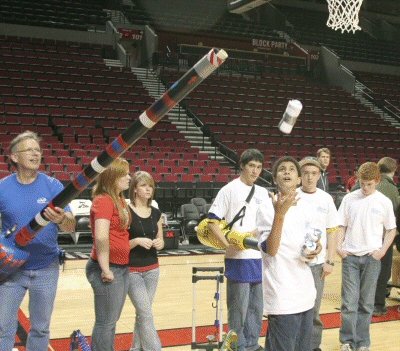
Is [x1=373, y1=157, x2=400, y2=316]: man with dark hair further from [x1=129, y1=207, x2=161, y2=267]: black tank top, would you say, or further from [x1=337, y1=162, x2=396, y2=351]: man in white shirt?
[x1=129, y1=207, x2=161, y2=267]: black tank top

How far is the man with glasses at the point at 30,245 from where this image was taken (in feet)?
11.0

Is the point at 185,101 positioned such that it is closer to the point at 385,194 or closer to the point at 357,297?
the point at 385,194

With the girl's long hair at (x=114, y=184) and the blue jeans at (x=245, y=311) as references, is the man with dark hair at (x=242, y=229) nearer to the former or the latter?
the blue jeans at (x=245, y=311)

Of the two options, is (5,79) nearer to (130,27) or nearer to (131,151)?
(131,151)

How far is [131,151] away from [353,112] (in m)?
10.3

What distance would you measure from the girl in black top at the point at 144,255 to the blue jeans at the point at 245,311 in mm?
611

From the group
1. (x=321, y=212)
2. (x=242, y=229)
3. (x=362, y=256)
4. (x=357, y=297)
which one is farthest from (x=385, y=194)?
(x=242, y=229)

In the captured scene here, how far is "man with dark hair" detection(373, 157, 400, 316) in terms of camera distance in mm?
6141

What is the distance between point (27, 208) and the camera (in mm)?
3365

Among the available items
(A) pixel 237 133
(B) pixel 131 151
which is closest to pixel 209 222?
(B) pixel 131 151

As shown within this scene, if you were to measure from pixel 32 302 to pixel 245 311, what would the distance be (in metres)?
1.56

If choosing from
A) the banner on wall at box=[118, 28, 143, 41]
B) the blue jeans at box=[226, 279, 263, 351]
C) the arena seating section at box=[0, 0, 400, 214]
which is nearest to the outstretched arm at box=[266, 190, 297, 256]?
the blue jeans at box=[226, 279, 263, 351]

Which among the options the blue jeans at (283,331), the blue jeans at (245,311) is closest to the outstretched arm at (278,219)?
the blue jeans at (283,331)

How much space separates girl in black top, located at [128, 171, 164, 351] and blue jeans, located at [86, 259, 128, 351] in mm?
237
